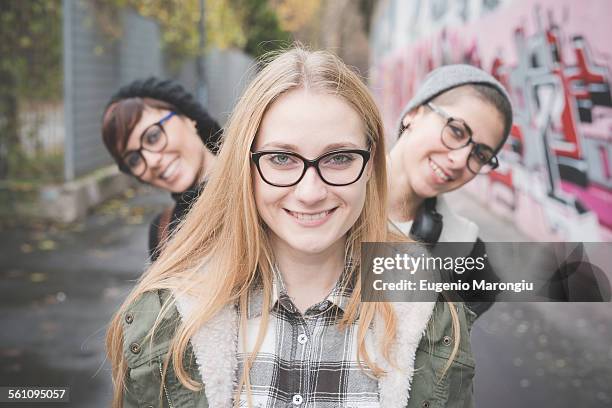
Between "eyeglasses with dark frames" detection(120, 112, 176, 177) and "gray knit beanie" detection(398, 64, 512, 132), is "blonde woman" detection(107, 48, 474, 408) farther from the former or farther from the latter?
"eyeglasses with dark frames" detection(120, 112, 176, 177)

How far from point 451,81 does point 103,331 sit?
3.22 metres

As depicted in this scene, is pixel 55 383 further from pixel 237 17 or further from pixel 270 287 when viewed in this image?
pixel 237 17

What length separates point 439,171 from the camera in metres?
2.03

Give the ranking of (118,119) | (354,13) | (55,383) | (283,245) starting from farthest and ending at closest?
(354,13) < (55,383) < (118,119) < (283,245)

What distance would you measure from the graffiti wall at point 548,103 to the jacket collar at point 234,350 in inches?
81.4

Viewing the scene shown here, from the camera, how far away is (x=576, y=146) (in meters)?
4.98

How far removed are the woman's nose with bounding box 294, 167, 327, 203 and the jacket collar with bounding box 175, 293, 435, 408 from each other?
1.14ft

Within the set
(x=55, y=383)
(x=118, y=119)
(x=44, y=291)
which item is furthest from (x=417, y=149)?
(x=44, y=291)

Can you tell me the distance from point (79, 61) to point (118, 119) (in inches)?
236

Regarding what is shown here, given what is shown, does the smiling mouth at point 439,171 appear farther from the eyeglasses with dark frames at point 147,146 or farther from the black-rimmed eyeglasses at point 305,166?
the eyeglasses with dark frames at point 147,146

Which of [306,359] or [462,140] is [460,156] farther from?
[306,359]

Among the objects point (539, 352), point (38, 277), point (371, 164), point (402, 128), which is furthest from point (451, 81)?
point (38, 277)

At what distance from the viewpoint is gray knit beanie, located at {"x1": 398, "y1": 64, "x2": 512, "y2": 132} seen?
1.99 metres

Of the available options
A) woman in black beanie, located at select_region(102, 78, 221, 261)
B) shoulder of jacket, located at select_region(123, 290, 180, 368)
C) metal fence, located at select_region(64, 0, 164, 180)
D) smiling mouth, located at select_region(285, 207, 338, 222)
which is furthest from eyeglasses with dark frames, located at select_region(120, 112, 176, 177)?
metal fence, located at select_region(64, 0, 164, 180)
